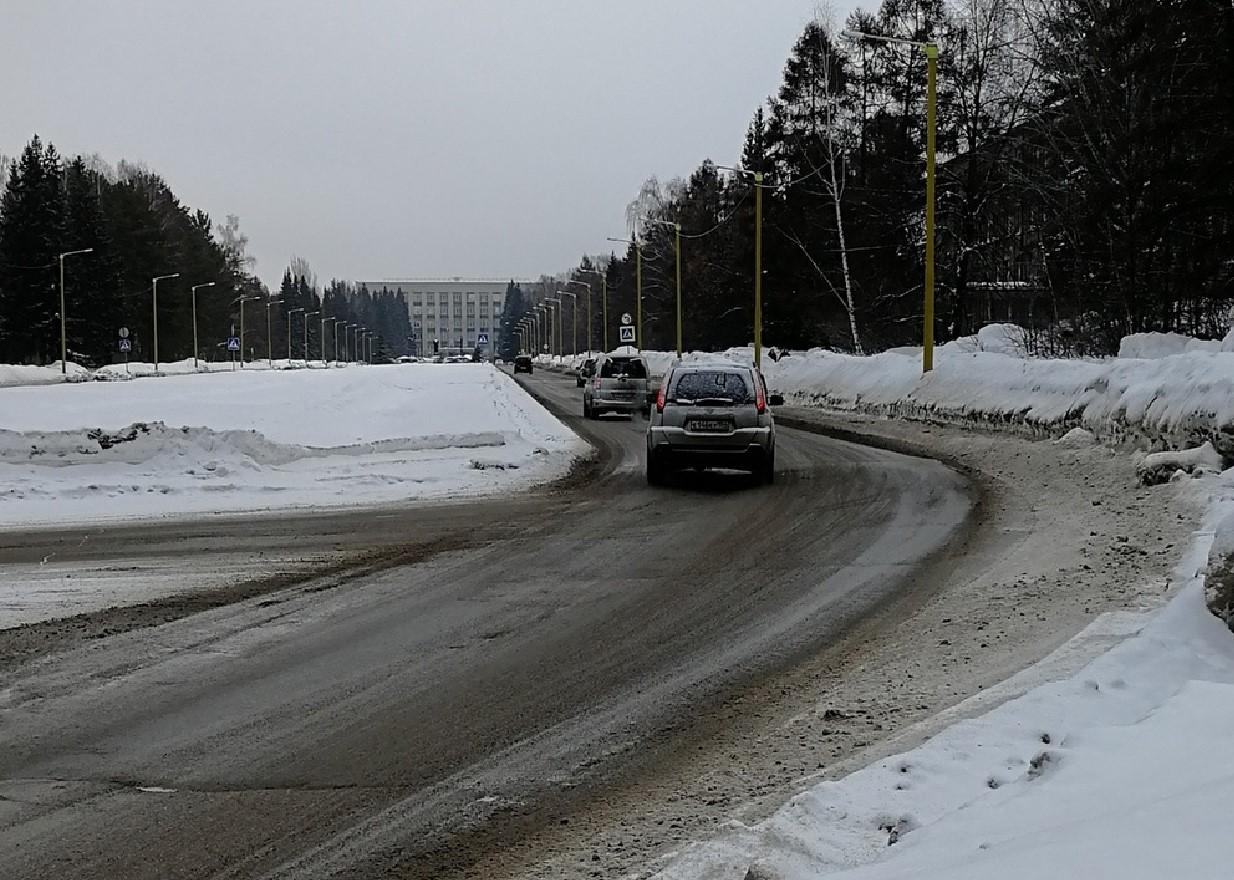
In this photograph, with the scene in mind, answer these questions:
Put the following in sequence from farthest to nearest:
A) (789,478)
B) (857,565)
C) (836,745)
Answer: (789,478) < (857,565) < (836,745)

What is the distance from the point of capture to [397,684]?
22.0ft

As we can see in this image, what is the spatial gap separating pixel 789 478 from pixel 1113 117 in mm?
19194

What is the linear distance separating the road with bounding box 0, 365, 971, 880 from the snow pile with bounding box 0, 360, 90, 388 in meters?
61.9

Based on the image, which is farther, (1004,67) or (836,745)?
(1004,67)

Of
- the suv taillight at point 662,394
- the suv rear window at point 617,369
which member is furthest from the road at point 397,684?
the suv rear window at point 617,369

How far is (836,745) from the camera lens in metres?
5.43

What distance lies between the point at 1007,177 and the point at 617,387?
14118 millimetres

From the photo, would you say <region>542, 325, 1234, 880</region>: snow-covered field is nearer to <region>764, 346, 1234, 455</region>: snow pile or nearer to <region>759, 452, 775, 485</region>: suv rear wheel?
<region>764, 346, 1234, 455</region>: snow pile

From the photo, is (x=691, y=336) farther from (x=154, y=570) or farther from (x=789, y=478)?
(x=154, y=570)

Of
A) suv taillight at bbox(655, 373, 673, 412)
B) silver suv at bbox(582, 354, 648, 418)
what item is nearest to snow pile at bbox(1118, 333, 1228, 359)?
suv taillight at bbox(655, 373, 673, 412)

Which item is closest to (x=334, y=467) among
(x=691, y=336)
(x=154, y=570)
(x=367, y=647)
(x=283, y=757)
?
(x=154, y=570)

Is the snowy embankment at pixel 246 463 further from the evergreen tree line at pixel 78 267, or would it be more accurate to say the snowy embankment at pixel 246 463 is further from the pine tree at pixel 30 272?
the pine tree at pixel 30 272

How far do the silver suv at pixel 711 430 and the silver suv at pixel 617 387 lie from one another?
17177 mm

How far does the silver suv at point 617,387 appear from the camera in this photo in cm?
3447
